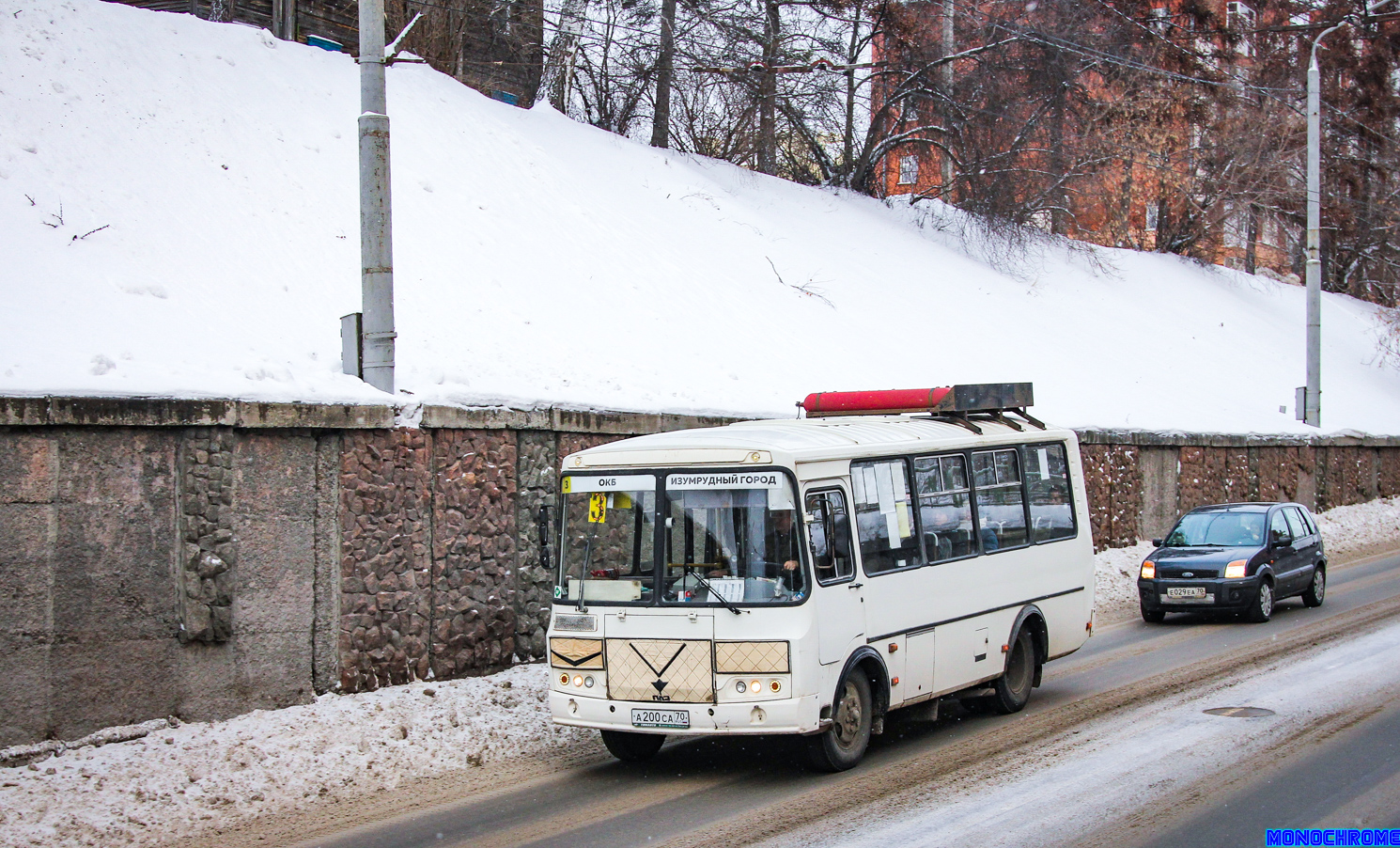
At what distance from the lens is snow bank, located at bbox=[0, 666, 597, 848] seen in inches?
301

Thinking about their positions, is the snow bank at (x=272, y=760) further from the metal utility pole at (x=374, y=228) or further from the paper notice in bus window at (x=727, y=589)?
the metal utility pole at (x=374, y=228)

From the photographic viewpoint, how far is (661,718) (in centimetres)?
867

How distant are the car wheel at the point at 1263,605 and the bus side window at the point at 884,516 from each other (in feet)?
26.6

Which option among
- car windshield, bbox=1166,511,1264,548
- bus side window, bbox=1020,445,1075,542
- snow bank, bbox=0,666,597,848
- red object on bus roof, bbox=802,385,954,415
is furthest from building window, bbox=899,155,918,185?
snow bank, bbox=0,666,597,848

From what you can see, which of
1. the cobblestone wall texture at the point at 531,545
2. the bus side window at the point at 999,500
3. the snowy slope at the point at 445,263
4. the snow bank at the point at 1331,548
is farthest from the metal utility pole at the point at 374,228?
the snow bank at the point at 1331,548

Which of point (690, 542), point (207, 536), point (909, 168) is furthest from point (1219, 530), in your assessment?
point (909, 168)

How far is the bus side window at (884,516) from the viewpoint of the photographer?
9.40 meters

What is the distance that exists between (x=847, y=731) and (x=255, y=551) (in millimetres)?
4912

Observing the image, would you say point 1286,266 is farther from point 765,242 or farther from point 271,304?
point 271,304

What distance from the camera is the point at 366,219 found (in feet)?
37.1

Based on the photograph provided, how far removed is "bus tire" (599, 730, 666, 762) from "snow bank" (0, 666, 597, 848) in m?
0.70

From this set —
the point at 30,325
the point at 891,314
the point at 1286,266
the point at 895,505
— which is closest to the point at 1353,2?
the point at 1286,266

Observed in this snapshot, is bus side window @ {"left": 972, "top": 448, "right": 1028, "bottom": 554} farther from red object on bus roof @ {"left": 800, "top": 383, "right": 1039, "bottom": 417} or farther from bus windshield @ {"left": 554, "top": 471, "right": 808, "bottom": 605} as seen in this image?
bus windshield @ {"left": 554, "top": 471, "right": 808, "bottom": 605}

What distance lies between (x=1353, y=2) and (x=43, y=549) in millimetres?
49891
